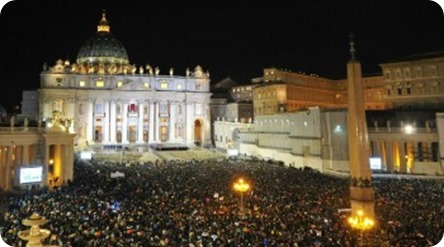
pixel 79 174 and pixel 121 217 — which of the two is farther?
pixel 79 174

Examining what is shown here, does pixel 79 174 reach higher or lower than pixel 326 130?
lower

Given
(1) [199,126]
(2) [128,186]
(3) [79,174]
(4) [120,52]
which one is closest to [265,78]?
(1) [199,126]

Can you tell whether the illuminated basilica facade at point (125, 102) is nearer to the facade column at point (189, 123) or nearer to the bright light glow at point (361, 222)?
the facade column at point (189, 123)

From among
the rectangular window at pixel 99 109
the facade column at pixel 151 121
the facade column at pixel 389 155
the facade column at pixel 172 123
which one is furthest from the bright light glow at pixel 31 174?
the facade column at pixel 172 123

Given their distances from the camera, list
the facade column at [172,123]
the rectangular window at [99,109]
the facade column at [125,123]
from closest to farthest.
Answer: the rectangular window at [99,109], the facade column at [125,123], the facade column at [172,123]

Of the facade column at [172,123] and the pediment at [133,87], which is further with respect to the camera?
the facade column at [172,123]

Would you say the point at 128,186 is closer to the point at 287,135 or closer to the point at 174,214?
the point at 174,214

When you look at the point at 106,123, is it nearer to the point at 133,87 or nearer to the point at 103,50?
the point at 133,87

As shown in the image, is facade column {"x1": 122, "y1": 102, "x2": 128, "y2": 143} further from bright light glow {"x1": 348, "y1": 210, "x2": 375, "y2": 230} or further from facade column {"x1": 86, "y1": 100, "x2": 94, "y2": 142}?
bright light glow {"x1": 348, "y1": 210, "x2": 375, "y2": 230}
